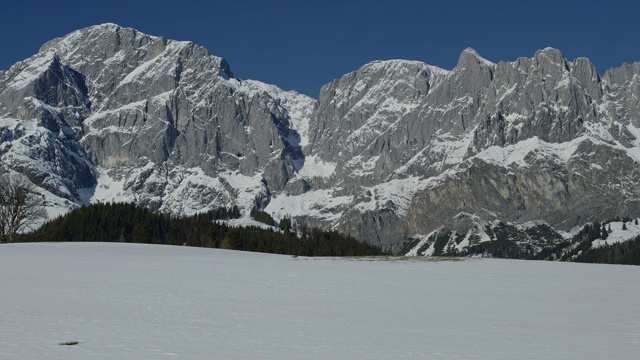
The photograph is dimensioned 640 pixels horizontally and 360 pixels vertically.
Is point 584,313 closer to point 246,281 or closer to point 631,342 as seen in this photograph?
point 631,342

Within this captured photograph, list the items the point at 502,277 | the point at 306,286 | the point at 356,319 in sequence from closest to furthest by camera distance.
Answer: the point at 356,319 → the point at 306,286 → the point at 502,277

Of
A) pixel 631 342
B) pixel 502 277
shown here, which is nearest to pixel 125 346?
pixel 631 342

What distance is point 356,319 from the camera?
29719 mm

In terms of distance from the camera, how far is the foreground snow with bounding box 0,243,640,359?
23391 mm

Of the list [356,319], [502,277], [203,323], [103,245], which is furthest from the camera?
[103,245]

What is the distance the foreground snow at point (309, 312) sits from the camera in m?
23.4

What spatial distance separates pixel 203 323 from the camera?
27.7 m

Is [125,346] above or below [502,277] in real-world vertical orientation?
below

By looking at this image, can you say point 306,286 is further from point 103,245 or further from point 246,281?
point 103,245

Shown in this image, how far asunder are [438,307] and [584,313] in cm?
599

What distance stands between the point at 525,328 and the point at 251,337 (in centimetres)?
1007

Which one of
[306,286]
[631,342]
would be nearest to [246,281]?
[306,286]

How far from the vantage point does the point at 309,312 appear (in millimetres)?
31219

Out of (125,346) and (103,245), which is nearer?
(125,346)
